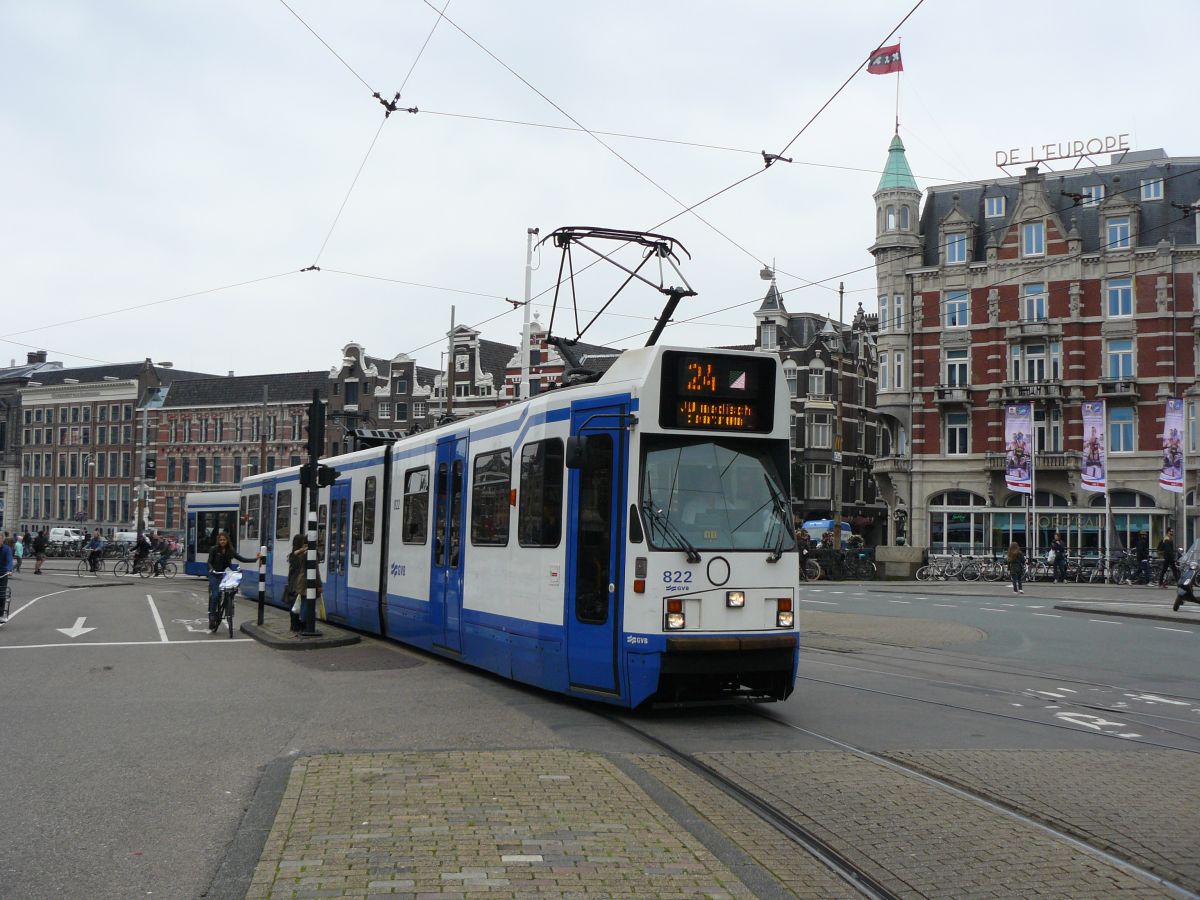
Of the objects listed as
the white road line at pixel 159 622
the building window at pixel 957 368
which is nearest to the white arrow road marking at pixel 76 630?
the white road line at pixel 159 622

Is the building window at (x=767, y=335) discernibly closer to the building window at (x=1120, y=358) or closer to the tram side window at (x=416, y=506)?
the building window at (x=1120, y=358)

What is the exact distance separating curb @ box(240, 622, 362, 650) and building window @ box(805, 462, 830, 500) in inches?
2018

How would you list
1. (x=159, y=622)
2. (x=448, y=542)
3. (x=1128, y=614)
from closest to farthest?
1. (x=448, y=542)
2. (x=159, y=622)
3. (x=1128, y=614)

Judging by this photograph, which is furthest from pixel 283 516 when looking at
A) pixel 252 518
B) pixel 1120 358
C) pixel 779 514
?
pixel 1120 358

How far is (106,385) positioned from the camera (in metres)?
93.4

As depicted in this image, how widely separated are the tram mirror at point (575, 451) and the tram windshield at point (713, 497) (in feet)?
1.71

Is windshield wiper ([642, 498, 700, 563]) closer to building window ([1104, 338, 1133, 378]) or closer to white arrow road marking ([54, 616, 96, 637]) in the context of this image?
white arrow road marking ([54, 616, 96, 637])

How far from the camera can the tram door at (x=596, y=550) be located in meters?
9.52

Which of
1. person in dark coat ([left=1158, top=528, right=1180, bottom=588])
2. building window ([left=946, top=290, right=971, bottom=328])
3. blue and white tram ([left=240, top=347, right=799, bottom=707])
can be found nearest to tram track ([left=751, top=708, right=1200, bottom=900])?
→ blue and white tram ([left=240, top=347, right=799, bottom=707])

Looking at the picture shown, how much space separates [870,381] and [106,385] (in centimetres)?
6011

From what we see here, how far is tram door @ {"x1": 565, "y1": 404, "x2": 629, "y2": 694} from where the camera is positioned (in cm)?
952

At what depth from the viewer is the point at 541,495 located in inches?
418

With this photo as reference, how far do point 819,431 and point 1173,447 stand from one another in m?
28.7

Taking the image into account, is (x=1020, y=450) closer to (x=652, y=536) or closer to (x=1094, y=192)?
(x=1094, y=192)
